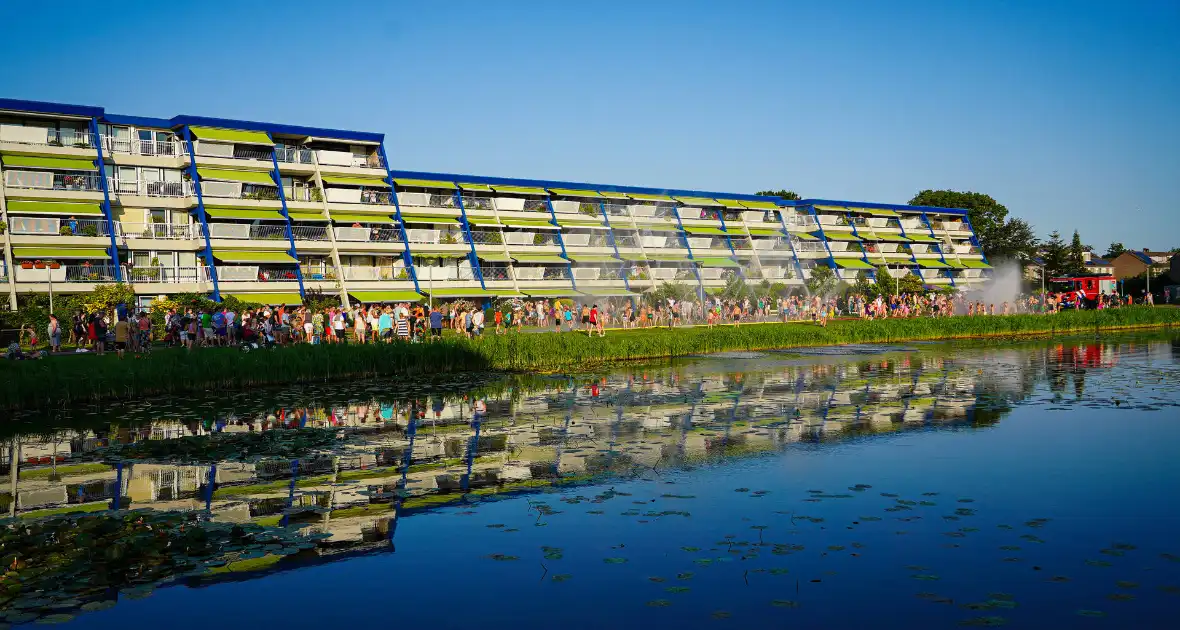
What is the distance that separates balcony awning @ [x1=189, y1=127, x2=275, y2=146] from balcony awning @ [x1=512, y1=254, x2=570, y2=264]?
20.1m

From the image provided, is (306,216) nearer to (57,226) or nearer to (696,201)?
(57,226)

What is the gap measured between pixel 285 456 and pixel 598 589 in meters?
8.71

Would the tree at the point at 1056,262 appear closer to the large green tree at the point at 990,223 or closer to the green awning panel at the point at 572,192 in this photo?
the large green tree at the point at 990,223

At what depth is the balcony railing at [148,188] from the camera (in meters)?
58.3

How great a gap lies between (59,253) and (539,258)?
33556mm

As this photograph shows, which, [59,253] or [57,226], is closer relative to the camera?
[59,253]

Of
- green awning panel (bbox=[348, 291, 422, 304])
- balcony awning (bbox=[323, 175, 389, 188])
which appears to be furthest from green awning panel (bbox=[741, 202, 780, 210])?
green awning panel (bbox=[348, 291, 422, 304])

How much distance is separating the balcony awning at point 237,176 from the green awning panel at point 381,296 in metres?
9.50

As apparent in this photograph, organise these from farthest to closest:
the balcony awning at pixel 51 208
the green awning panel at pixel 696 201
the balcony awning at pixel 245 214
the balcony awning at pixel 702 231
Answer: the green awning panel at pixel 696 201, the balcony awning at pixel 702 231, the balcony awning at pixel 245 214, the balcony awning at pixel 51 208

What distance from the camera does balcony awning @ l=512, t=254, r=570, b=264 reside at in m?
72.5

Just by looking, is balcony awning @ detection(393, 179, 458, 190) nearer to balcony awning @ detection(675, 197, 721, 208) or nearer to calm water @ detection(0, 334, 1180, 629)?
balcony awning @ detection(675, 197, 721, 208)

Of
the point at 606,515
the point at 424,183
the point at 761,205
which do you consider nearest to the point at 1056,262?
the point at 761,205

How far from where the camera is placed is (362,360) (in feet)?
95.6

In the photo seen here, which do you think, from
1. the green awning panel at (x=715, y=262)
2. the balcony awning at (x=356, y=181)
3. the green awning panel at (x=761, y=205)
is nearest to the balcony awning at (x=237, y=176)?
the balcony awning at (x=356, y=181)
